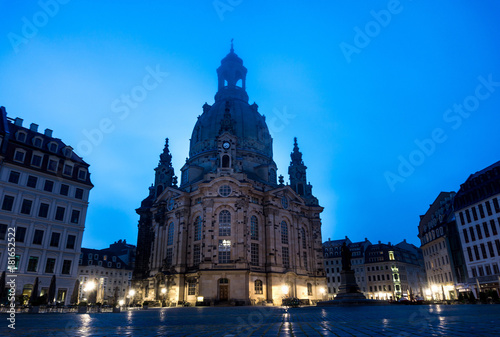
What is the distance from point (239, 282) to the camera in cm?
5494

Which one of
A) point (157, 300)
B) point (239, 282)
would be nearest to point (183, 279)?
point (157, 300)

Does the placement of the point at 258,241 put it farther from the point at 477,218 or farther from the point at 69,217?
the point at 477,218

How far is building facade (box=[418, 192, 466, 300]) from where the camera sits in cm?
6144

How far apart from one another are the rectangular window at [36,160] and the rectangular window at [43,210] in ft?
16.6

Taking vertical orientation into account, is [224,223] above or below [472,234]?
above

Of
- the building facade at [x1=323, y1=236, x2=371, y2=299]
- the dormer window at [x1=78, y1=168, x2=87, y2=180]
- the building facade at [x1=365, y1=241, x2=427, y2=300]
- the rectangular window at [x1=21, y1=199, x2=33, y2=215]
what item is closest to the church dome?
the dormer window at [x1=78, y1=168, x2=87, y2=180]

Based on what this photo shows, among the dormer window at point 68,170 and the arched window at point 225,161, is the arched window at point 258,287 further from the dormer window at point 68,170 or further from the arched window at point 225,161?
the dormer window at point 68,170

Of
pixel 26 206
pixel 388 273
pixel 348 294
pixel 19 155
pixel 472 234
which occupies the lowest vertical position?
pixel 348 294

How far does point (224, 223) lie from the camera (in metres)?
58.8

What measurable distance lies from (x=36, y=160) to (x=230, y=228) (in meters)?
30.5

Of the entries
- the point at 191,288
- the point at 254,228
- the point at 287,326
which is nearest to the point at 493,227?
→ the point at 254,228

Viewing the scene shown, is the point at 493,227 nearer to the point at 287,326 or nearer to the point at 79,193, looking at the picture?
the point at 287,326

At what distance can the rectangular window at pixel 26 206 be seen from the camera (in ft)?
134

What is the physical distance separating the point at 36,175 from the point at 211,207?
26.5 metres
